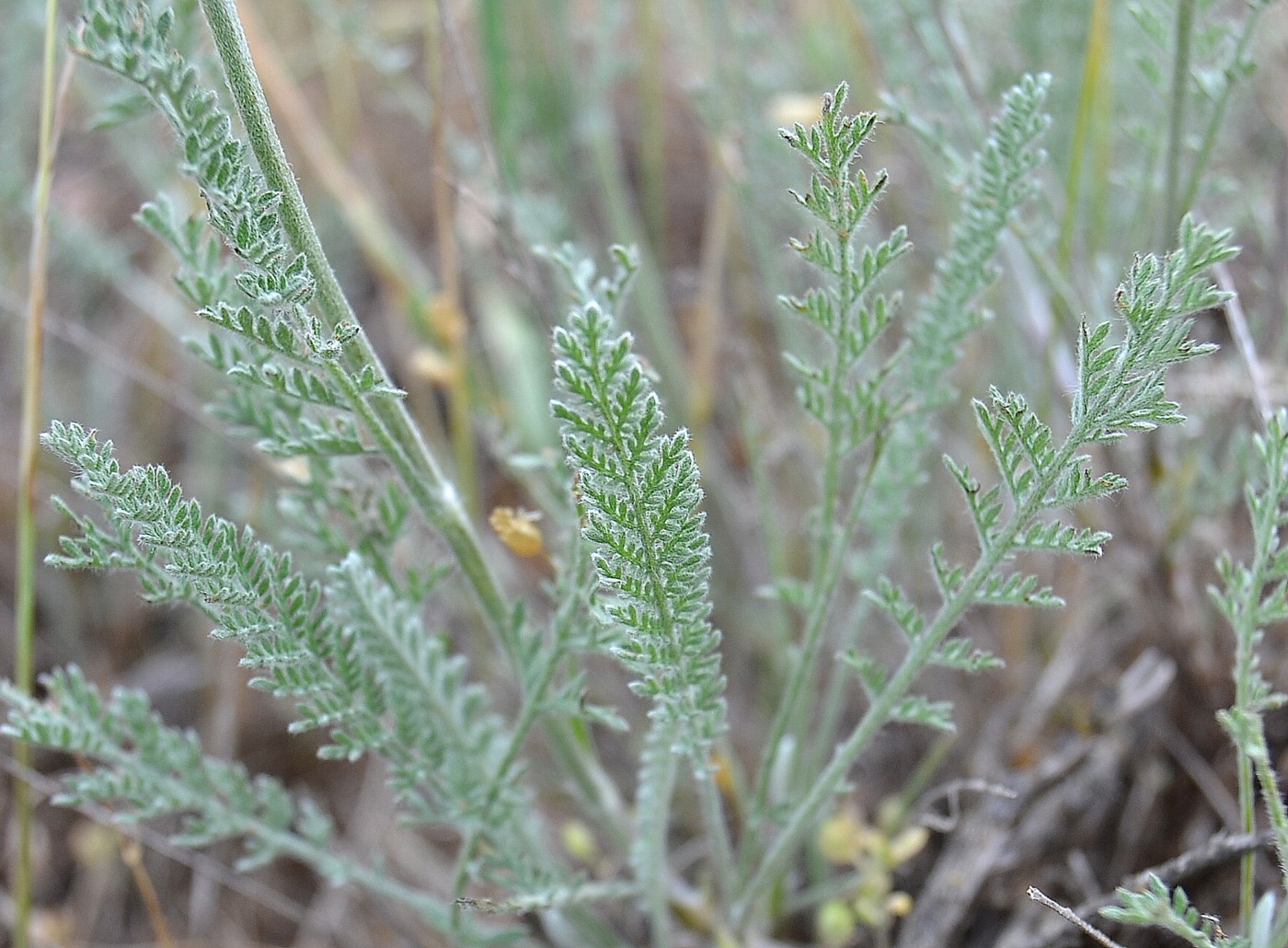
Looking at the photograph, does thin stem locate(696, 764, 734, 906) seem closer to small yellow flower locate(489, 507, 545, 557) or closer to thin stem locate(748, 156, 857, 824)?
thin stem locate(748, 156, 857, 824)

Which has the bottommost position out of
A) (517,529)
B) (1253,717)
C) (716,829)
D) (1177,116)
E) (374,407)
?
(716,829)

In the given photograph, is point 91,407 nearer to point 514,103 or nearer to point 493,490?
point 493,490

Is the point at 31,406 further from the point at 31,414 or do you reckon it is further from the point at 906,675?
the point at 906,675

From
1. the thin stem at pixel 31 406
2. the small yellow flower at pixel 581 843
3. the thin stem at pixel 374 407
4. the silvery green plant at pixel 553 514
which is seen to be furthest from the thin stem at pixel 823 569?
the thin stem at pixel 31 406

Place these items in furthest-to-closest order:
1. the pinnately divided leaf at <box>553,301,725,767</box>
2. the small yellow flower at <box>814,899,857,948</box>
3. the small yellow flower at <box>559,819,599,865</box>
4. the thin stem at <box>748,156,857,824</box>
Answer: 1. the small yellow flower at <box>559,819,599,865</box>
2. the small yellow flower at <box>814,899,857,948</box>
3. the thin stem at <box>748,156,857,824</box>
4. the pinnately divided leaf at <box>553,301,725,767</box>

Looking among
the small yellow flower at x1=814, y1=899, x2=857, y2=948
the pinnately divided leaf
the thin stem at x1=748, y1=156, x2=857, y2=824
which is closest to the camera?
the pinnately divided leaf

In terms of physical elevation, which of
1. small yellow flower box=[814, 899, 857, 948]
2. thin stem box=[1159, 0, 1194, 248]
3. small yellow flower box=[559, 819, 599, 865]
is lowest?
small yellow flower box=[814, 899, 857, 948]

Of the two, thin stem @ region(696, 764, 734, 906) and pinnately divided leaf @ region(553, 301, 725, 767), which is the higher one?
pinnately divided leaf @ region(553, 301, 725, 767)

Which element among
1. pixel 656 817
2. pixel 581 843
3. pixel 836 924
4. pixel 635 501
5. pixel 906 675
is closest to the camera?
pixel 635 501

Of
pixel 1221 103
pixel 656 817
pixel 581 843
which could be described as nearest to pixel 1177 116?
pixel 1221 103

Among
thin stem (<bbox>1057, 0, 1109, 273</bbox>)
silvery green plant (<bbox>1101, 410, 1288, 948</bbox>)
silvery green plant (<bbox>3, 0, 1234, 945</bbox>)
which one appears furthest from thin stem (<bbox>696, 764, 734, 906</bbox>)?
thin stem (<bbox>1057, 0, 1109, 273</bbox>)
